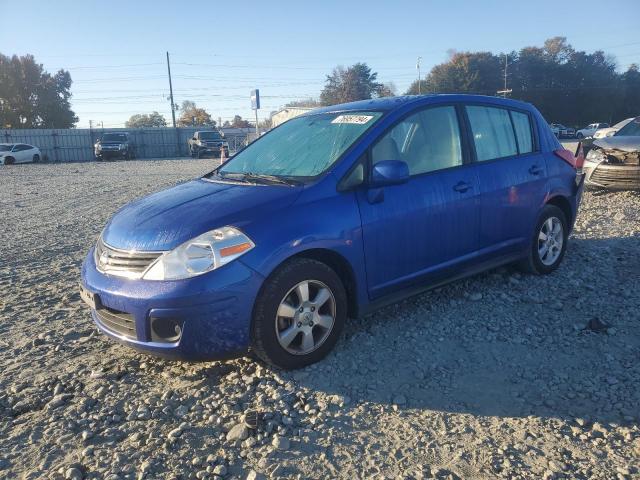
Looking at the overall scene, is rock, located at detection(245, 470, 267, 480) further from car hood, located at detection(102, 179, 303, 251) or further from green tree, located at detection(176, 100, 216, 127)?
green tree, located at detection(176, 100, 216, 127)

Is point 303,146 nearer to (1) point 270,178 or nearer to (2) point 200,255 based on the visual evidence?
(1) point 270,178

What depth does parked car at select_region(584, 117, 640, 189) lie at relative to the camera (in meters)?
8.59

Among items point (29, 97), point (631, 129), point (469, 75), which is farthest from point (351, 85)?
point (631, 129)

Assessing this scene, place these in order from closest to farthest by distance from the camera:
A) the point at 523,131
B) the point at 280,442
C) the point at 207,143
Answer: the point at 280,442 < the point at 523,131 < the point at 207,143

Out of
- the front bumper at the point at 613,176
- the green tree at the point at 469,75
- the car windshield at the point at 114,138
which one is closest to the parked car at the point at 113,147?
the car windshield at the point at 114,138

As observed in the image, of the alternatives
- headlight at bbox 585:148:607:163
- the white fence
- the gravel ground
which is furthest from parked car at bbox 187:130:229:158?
the gravel ground

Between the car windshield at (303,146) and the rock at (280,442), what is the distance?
1731 millimetres

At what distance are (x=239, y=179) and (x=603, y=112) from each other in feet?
242

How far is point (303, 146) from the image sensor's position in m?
3.99

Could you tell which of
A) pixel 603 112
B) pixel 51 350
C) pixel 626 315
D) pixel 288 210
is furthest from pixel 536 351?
pixel 603 112

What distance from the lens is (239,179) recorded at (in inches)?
152

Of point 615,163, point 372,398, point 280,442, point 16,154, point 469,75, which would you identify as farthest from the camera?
point 469,75

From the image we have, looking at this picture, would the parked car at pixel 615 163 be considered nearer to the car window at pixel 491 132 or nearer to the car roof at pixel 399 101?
the car window at pixel 491 132

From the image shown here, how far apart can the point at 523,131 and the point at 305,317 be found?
9.94 feet
